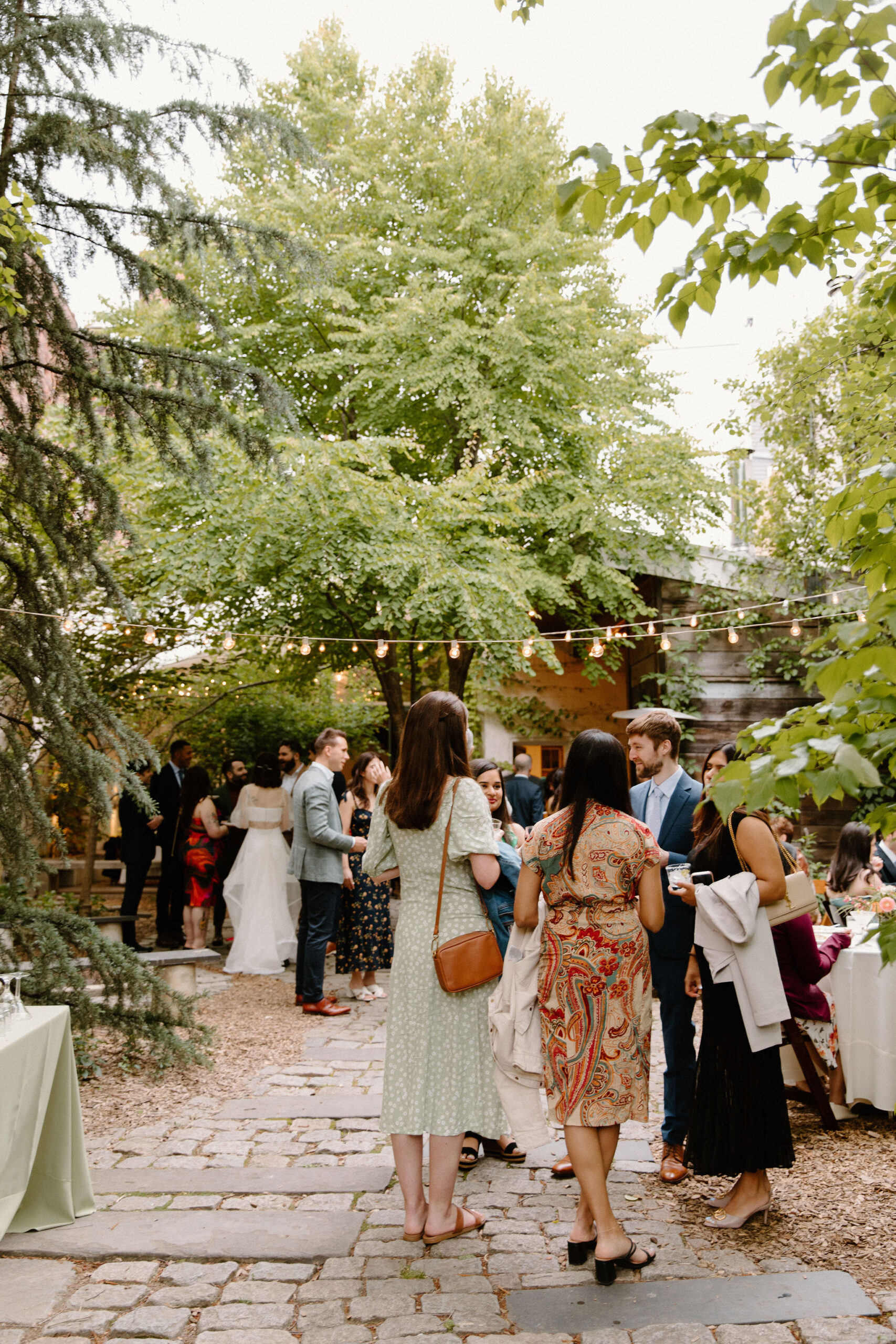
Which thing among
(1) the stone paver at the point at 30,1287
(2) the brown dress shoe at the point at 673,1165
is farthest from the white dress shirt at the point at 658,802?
(1) the stone paver at the point at 30,1287

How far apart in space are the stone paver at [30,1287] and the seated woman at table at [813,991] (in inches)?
129

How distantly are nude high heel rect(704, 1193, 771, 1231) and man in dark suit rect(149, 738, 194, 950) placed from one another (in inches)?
317

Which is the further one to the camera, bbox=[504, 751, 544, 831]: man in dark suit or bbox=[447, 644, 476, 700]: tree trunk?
bbox=[447, 644, 476, 700]: tree trunk

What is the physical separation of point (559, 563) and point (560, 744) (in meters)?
4.87

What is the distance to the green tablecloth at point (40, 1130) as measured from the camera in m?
3.61

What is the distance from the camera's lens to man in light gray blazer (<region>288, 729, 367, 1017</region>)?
24.4 ft

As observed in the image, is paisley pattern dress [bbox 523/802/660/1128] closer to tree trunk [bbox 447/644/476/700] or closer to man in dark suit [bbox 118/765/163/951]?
man in dark suit [bbox 118/765/163/951]

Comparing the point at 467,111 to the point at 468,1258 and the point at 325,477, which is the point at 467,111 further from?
the point at 468,1258

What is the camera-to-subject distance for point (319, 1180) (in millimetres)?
4379

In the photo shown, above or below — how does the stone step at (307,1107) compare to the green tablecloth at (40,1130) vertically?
below

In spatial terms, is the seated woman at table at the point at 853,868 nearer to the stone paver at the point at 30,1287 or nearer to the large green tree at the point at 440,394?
the stone paver at the point at 30,1287

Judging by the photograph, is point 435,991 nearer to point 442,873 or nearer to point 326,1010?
point 442,873

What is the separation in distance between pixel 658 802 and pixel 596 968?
1.38 meters

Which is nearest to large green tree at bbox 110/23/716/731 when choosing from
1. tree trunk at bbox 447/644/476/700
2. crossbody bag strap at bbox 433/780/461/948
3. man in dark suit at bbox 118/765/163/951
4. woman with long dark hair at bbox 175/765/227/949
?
tree trunk at bbox 447/644/476/700
